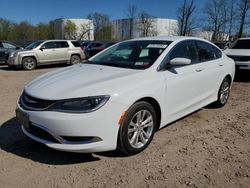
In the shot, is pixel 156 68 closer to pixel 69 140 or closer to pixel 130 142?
pixel 130 142

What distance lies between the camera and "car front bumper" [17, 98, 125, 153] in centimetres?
307

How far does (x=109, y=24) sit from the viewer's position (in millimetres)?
68188

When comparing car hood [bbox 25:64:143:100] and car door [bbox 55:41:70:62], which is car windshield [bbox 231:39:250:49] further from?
car door [bbox 55:41:70:62]

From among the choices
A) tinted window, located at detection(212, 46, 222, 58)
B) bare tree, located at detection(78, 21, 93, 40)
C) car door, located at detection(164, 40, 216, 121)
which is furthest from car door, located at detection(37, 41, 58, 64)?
bare tree, located at detection(78, 21, 93, 40)

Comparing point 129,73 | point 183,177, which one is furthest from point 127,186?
point 129,73

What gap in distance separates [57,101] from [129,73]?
1075 millimetres

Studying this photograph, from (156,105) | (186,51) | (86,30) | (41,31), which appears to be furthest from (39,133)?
(41,31)

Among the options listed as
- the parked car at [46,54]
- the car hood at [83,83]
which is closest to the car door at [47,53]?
the parked car at [46,54]

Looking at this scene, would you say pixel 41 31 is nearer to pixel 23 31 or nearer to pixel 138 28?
pixel 23 31

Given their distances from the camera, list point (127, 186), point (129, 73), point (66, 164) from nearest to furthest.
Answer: point (127, 186), point (66, 164), point (129, 73)

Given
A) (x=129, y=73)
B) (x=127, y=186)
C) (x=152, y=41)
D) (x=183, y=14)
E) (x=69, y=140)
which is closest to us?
(x=127, y=186)

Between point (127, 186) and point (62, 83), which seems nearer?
point (127, 186)

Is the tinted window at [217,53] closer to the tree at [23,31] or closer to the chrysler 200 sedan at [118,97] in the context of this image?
the chrysler 200 sedan at [118,97]

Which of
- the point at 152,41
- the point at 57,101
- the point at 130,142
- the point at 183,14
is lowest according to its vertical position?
the point at 130,142
